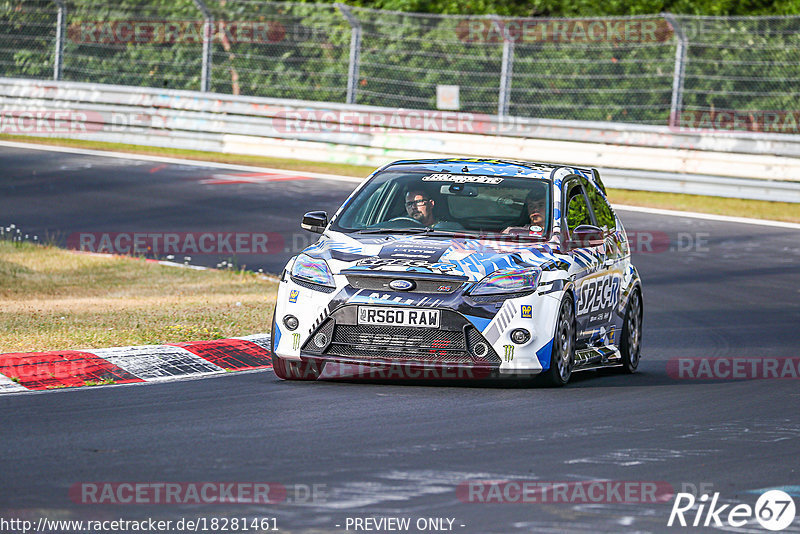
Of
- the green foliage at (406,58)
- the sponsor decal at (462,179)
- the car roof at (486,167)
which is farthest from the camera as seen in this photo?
the green foliage at (406,58)

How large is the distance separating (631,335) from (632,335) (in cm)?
4

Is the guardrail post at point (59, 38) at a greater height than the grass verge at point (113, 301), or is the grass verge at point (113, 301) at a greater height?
the guardrail post at point (59, 38)

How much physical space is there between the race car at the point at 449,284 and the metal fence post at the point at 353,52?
A: 15.4m

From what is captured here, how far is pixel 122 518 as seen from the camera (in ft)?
18.4

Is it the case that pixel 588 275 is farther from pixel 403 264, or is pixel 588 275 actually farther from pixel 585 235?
pixel 403 264

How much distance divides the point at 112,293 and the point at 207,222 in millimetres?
4559

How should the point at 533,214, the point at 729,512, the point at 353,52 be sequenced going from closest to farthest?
the point at 729,512 → the point at 533,214 → the point at 353,52

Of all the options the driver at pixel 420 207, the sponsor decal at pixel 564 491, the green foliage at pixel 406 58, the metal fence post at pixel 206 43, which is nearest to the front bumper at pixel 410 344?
the driver at pixel 420 207

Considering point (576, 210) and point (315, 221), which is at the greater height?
point (576, 210)

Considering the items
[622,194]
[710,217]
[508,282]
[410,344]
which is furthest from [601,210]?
[622,194]

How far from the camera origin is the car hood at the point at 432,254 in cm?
920

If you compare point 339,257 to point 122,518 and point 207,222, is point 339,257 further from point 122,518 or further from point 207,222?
point 207,222

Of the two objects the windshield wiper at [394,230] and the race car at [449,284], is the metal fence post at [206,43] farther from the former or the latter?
the windshield wiper at [394,230]

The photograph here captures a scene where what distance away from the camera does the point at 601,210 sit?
11438 mm
